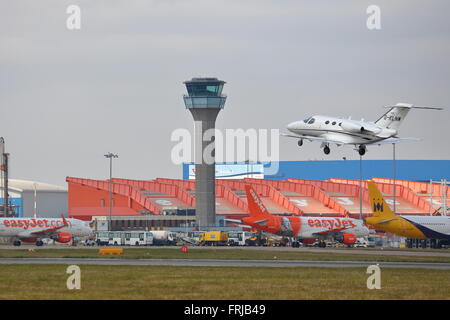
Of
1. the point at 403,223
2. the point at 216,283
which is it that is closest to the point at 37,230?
the point at 403,223

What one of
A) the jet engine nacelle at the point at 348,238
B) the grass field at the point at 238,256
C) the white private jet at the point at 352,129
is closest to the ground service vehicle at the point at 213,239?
the jet engine nacelle at the point at 348,238

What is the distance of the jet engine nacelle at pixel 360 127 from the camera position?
79.8 m

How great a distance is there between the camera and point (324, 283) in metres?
65.8

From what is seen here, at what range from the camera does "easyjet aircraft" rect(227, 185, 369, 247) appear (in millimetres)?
159625

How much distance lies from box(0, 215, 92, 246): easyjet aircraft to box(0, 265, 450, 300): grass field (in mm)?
76952

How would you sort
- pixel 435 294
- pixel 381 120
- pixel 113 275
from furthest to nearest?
pixel 381 120 → pixel 113 275 → pixel 435 294

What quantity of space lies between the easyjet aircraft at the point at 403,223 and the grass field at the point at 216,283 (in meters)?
63.2

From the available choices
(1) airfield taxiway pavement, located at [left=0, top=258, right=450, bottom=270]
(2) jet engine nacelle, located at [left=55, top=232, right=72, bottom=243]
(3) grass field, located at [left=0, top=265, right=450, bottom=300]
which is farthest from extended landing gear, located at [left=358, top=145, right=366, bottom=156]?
(2) jet engine nacelle, located at [left=55, top=232, right=72, bottom=243]

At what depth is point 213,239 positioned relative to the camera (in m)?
168

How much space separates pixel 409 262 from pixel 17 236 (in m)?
77.9
